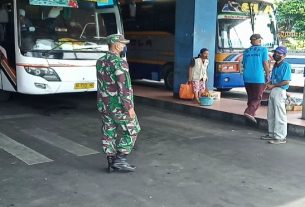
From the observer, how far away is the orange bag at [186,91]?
10211 mm

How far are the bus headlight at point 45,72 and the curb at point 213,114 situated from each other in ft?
9.13

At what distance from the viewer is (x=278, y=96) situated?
6.88 metres

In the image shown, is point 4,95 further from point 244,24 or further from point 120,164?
point 244,24

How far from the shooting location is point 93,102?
10.9 m

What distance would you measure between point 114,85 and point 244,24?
7.57 m

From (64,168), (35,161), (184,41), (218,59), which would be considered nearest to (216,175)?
(64,168)

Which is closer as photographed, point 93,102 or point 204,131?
point 204,131

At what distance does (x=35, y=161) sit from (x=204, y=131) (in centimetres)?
325

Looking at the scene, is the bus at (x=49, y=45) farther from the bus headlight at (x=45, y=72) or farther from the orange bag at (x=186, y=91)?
the orange bag at (x=186, y=91)

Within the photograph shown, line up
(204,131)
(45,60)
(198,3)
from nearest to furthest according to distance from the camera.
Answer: (204,131)
(45,60)
(198,3)

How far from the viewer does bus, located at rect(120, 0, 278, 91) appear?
1146 centimetres

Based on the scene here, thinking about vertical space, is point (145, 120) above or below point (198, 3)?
below

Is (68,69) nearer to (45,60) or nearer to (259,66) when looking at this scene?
(45,60)

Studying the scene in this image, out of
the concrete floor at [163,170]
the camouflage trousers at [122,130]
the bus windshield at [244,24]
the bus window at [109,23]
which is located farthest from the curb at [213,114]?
the camouflage trousers at [122,130]
